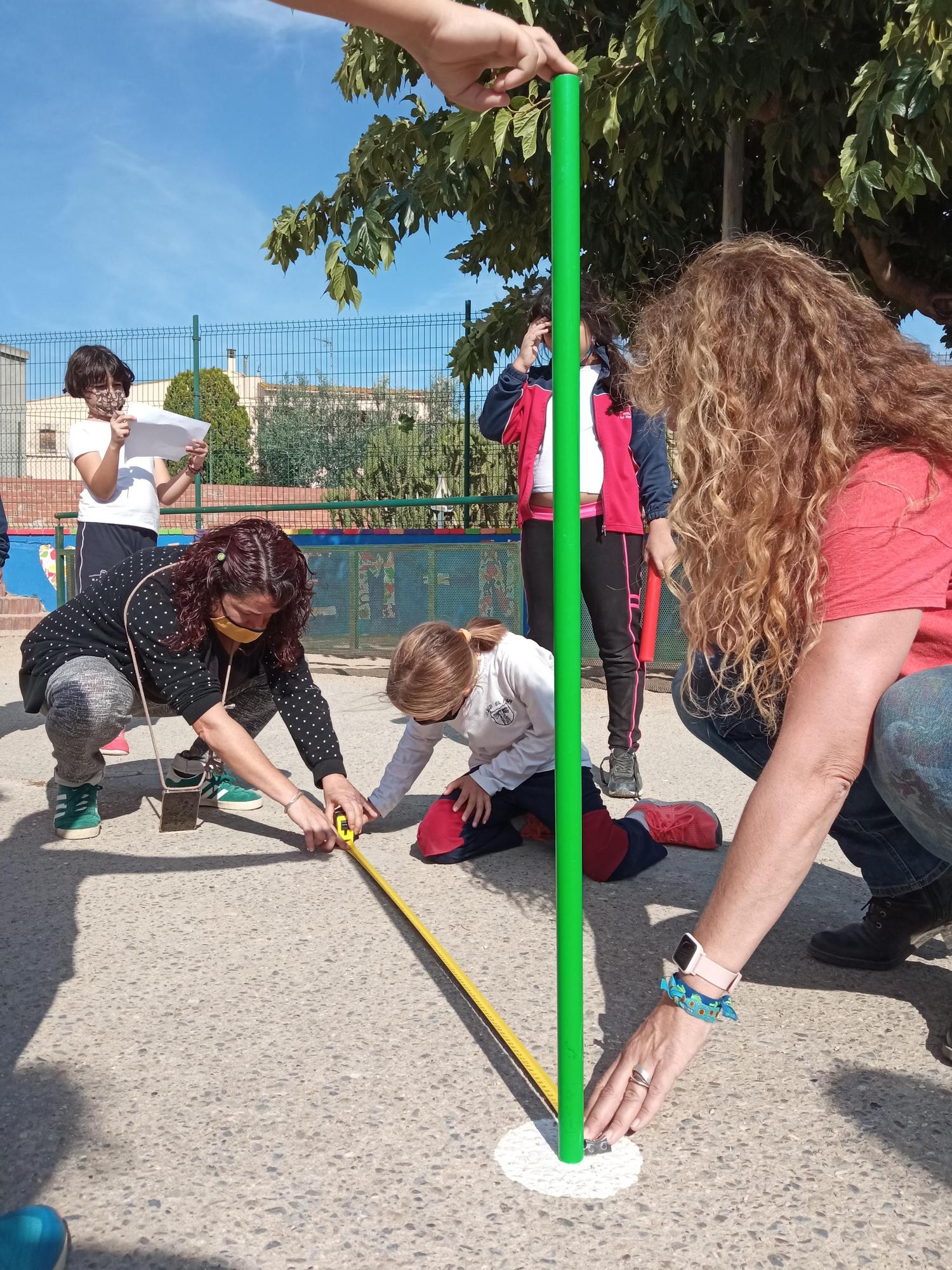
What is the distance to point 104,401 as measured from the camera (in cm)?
391

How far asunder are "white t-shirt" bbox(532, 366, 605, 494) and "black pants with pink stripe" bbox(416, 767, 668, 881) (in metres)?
1.27

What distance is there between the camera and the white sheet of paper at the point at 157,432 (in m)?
4.02

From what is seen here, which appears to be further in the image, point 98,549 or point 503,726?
point 98,549

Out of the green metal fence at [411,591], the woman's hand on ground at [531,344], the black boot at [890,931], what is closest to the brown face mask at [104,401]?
the woman's hand on ground at [531,344]

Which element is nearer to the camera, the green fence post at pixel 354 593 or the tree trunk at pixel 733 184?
the tree trunk at pixel 733 184

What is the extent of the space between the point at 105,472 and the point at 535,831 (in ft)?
6.88

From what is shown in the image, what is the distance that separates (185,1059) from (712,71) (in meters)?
4.32

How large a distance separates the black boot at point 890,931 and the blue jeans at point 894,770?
70 millimetres

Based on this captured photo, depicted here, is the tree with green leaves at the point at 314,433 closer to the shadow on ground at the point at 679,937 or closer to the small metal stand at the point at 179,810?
the small metal stand at the point at 179,810

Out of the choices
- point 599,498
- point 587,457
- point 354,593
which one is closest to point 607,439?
point 587,457

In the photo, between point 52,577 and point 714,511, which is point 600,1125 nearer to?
point 714,511

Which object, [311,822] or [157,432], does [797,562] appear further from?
[157,432]

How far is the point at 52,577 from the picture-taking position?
11531 millimetres

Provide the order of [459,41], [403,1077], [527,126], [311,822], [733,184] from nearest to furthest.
Answer: [459,41], [403,1077], [311,822], [527,126], [733,184]
